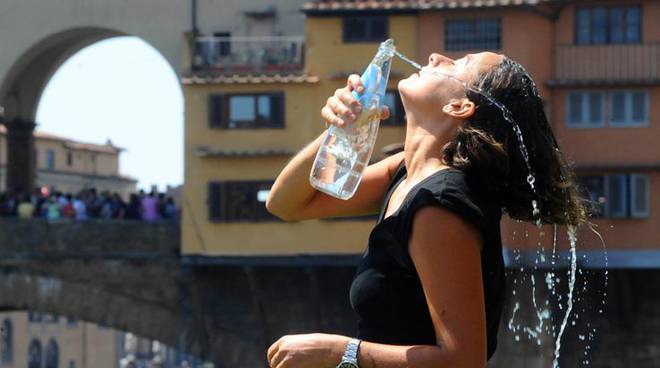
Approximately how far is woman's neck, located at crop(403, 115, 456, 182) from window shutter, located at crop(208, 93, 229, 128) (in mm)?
33344

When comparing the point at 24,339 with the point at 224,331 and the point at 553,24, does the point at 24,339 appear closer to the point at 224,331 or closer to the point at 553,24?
the point at 224,331

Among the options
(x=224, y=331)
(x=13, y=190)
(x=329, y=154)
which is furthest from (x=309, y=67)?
(x=329, y=154)

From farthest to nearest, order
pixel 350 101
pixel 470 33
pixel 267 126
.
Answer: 1. pixel 267 126
2. pixel 470 33
3. pixel 350 101

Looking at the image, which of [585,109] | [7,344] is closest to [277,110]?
[585,109]

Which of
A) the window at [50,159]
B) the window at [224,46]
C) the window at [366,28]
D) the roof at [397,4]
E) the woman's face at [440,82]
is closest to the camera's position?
the woman's face at [440,82]

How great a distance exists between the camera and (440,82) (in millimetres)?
4691

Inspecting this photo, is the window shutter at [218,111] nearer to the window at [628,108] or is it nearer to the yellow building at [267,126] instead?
the yellow building at [267,126]

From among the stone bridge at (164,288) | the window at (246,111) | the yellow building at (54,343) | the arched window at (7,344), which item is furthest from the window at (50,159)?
the window at (246,111)

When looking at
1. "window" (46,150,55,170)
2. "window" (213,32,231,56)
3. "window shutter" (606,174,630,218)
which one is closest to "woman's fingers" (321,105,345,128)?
"window shutter" (606,174,630,218)

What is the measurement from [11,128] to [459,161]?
42.1 m

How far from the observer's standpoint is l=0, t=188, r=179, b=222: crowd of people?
1582 inches

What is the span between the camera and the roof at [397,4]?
119ft

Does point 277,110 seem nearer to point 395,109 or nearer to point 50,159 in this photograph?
point 395,109

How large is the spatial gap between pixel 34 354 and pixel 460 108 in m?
75.7
